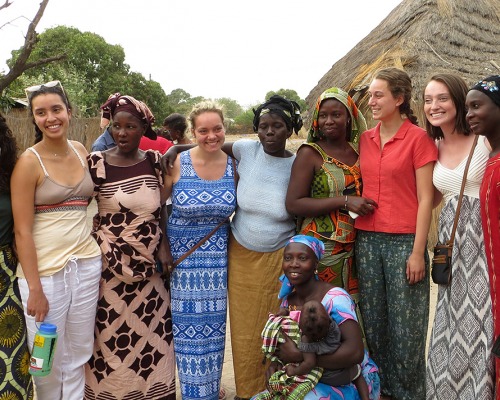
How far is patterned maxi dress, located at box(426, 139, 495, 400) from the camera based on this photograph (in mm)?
Result: 2758

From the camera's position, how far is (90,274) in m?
3.07

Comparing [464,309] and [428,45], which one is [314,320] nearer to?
[464,309]

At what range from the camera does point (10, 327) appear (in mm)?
2799

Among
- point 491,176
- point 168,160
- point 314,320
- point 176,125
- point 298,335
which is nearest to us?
point 491,176

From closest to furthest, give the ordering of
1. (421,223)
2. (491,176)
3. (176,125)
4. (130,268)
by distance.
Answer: (491,176), (421,223), (130,268), (176,125)

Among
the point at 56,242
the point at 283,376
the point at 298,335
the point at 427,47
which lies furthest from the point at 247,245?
the point at 427,47

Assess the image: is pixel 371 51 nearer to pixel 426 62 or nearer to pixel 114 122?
pixel 426 62

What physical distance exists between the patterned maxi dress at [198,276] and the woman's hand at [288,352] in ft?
2.29

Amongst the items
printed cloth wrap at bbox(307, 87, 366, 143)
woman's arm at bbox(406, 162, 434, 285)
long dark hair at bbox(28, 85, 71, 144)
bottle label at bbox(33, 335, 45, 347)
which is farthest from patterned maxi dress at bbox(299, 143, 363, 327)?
bottle label at bbox(33, 335, 45, 347)

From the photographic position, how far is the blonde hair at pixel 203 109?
338 cm

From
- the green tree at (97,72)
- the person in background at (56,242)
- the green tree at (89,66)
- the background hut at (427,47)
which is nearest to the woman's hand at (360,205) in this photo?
the person in background at (56,242)

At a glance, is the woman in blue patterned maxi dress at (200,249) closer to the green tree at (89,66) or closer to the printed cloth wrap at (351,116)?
the printed cloth wrap at (351,116)

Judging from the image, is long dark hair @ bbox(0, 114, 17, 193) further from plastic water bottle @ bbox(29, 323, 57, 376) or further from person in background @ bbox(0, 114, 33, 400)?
plastic water bottle @ bbox(29, 323, 57, 376)

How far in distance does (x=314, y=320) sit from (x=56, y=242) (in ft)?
4.75
